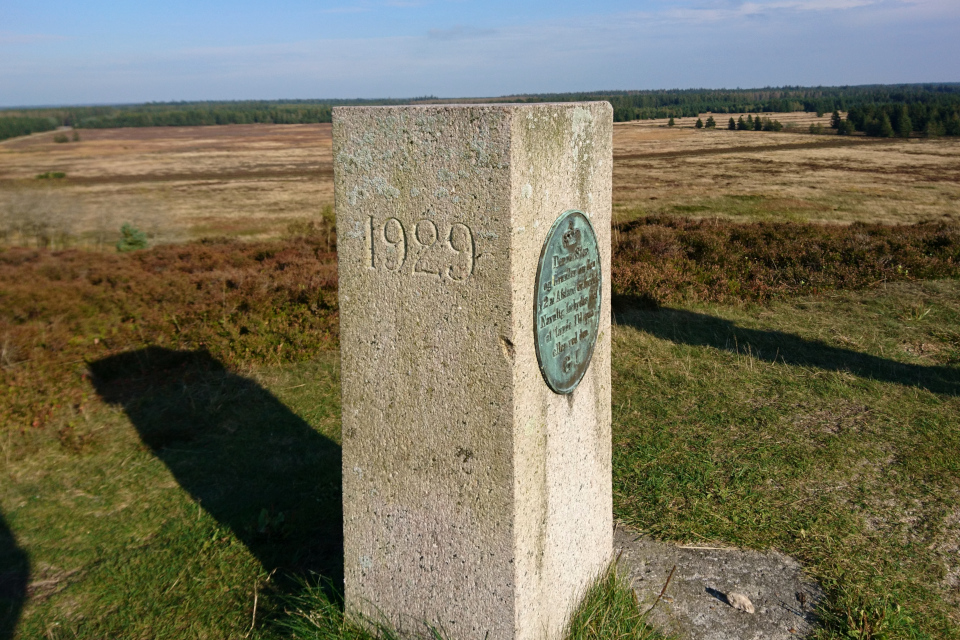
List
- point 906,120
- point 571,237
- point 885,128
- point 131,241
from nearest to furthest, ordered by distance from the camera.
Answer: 1. point 571,237
2. point 131,241
3. point 906,120
4. point 885,128

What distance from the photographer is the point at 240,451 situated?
5234mm

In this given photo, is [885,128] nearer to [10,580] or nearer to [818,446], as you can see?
[818,446]

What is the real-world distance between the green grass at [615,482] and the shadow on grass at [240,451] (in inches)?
0.7

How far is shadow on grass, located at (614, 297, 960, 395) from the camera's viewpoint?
622cm

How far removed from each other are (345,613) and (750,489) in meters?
2.54

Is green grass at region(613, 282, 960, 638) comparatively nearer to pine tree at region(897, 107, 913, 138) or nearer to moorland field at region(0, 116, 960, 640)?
moorland field at region(0, 116, 960, 640)

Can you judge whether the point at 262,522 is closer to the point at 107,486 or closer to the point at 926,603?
the point at 107,486

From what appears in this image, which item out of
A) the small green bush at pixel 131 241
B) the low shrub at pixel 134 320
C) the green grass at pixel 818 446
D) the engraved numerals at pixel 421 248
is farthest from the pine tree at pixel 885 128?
the engraved numerals at pixel 421 248

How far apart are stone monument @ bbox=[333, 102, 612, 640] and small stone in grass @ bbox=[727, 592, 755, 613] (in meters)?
0.78

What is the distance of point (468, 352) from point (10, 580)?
9.66 feet

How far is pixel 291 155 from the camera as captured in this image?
196 feet

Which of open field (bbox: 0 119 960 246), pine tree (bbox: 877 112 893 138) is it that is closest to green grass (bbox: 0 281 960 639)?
open field (bbox: 0 119 960 246)

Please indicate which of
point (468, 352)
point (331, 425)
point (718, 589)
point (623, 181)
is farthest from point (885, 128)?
point (468, 352)

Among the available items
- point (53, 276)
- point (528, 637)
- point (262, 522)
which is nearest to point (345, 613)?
point (528, 637)
